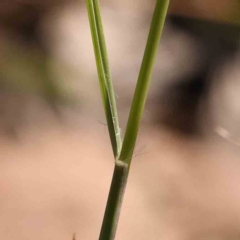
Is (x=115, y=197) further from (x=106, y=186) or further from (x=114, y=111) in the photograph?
(x=106, y=186)

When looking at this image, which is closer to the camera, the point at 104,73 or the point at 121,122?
the point at 104,73

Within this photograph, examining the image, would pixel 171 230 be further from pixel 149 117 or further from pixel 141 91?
pixel 141 91

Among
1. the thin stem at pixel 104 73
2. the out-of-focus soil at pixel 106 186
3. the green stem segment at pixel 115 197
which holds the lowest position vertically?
the out-of-focus soil at pixel 106 186

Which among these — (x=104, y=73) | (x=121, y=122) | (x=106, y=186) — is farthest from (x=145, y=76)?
(x=121, y=122)

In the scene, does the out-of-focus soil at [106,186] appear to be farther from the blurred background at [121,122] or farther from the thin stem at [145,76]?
the thin stem at [145,76]

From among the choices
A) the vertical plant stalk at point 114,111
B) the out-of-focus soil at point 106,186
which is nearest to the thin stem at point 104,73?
the vertical plant stalk at point 114,111

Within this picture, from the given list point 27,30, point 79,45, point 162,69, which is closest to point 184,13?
point 162,69
